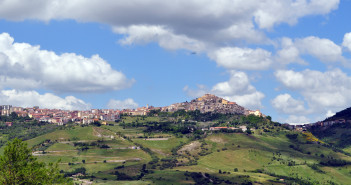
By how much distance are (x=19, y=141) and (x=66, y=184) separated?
438 inches

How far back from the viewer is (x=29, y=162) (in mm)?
78000

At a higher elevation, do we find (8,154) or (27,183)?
(8,154)

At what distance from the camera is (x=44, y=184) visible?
7100cm

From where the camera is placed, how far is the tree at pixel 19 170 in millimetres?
70188

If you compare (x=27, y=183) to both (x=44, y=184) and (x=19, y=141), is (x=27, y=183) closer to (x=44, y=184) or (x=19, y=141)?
(x=44, y=184)

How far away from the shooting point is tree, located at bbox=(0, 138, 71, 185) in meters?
70.2

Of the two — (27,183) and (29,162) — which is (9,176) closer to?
(27,183)

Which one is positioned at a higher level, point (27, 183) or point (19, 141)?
point (19, 141)

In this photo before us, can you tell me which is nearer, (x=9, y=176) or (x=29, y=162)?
(x=9, y=176)

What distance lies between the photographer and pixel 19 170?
2820 inches

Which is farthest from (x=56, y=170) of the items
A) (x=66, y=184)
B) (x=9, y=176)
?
(x=9, y=176)

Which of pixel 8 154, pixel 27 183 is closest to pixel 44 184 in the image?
pixel 27 183

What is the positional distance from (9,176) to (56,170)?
8.09m

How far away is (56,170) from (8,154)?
841 cm
